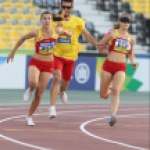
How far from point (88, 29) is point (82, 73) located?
3143 mm

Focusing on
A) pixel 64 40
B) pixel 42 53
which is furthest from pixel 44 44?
pixel 64 40

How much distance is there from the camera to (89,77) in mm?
21734

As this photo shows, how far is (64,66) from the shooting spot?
13219 mm

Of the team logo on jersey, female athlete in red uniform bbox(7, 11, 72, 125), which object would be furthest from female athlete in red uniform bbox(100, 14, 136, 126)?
the team logo on jersey

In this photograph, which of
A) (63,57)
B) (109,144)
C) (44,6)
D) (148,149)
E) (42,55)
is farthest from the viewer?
(44,6)

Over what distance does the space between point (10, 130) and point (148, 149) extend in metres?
2.97

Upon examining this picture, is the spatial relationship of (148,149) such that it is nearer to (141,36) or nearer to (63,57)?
(63,57)

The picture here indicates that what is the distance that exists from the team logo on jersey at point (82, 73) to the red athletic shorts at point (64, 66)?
813 cm

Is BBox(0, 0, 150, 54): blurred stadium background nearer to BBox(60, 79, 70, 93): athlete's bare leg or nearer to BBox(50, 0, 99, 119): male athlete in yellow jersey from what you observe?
BBox(60, 79, 70, 93): athlete's bare leg

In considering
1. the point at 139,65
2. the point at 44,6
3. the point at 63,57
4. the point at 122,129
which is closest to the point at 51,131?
the point at 122,129

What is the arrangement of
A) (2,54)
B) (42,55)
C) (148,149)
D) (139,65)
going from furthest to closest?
(139,65) → (2,54) → (42,55) → (148,149)

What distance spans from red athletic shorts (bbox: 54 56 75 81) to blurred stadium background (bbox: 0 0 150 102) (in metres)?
7.74

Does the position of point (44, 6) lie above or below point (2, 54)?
above

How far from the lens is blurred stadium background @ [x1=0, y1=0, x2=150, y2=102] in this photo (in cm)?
2106
